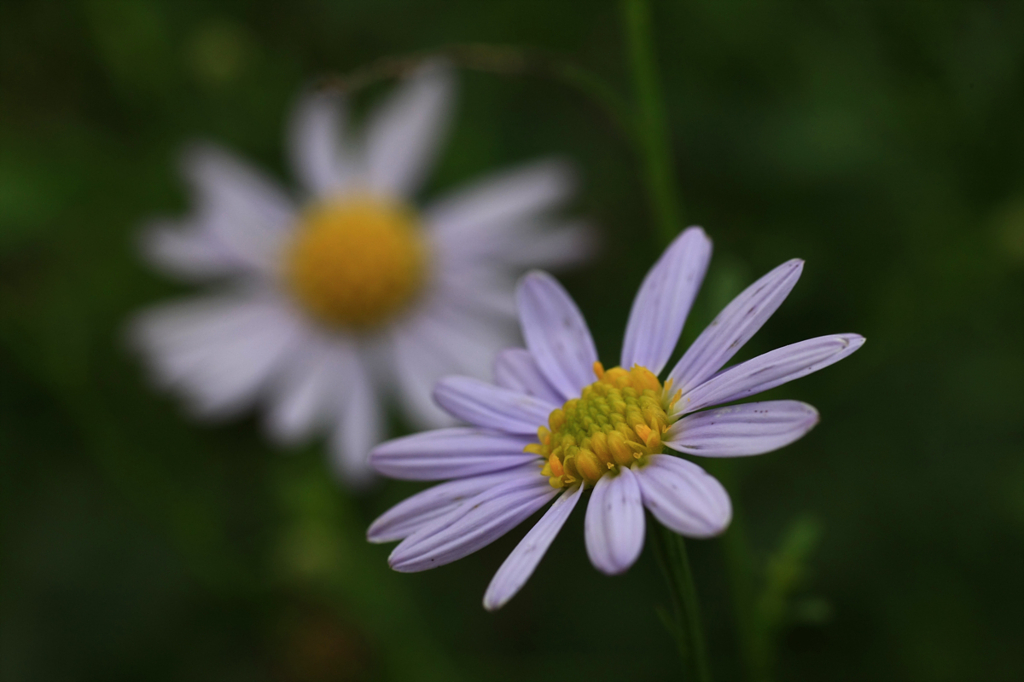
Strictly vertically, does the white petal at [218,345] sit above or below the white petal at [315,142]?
below

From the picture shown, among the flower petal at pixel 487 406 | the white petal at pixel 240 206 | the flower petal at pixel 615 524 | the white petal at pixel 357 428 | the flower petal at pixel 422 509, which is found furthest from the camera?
the white petal at pixel 240 206

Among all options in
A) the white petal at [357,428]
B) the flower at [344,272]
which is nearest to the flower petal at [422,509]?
the white petal at [357,428]

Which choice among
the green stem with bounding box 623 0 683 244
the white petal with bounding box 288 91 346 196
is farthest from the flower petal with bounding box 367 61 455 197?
the green stem with bounding box 623 0 683 244

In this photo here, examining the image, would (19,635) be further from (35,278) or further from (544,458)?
(544,458)

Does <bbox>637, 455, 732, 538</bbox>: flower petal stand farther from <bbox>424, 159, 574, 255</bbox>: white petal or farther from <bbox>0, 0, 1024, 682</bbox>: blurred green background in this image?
<bbox>424, 159, 574, 255</bbox>: white petal

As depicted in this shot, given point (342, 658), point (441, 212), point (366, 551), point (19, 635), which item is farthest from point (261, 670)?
point (441, 212)

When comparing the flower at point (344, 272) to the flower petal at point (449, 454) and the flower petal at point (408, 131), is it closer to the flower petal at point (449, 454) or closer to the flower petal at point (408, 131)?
the flower petal at point (408, 131)
